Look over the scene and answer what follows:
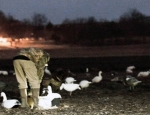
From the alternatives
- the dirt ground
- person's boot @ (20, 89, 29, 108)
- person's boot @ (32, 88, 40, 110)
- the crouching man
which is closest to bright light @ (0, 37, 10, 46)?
the dirt ground

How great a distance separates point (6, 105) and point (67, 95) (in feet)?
12.2

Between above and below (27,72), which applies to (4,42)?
below

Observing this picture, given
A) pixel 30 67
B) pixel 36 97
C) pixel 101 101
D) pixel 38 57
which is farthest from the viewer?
pixel 101 101

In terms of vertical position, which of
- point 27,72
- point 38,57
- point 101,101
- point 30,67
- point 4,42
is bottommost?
point 101,101

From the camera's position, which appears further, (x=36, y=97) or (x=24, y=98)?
(x=24, y=98)

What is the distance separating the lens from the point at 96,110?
13.8 m

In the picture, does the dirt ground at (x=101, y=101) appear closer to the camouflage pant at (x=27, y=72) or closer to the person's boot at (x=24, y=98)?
the person's boot at (x=24, y=98)

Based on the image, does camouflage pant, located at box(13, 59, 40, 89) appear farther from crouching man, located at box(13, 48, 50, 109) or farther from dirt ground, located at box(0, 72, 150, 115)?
dirt ground, located at box(0, 72, 150, 115)

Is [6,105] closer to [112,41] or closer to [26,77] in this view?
[26,77]

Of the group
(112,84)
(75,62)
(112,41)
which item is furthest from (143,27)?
(112,84)

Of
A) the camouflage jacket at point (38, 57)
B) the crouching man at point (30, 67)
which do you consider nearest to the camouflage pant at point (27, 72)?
the crouching man at point (30, 67)

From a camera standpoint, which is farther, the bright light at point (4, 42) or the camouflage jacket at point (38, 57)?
the bright light at point (4, 42)

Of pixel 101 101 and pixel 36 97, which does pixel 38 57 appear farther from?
pixel 101 101

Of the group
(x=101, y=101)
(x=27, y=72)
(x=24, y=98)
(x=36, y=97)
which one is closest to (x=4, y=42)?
(x=101, y=101)
